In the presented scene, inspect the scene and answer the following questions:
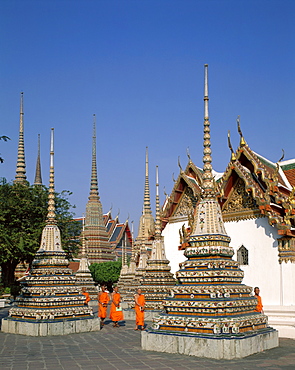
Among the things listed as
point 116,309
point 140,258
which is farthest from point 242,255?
point 140,258

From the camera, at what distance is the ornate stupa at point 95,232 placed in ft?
167

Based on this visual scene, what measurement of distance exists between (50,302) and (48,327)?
793 mm

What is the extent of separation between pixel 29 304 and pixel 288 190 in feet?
34.8

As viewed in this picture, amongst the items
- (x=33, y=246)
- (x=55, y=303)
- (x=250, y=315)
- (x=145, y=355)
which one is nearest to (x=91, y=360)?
(x=145, y=355)

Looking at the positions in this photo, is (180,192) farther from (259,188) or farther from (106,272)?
(106,272)

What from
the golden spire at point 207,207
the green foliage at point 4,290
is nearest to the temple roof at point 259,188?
the golden spire at point 207,207

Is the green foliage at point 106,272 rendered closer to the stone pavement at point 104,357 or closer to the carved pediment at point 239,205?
the carved pediment at point 239,205

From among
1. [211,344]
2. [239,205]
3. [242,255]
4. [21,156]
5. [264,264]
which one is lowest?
[211,344]

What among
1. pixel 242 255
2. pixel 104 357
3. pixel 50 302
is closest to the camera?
pixel 104 357

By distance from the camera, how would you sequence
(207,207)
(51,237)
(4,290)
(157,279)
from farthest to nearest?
1. (4,290)
2. (157,279)
3. (51,237)
4. (207,207)

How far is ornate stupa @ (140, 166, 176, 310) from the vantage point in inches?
751

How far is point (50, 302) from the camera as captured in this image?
14328 mm

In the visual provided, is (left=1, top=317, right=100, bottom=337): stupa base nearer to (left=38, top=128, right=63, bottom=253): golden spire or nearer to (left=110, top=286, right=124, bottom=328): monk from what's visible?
(left=110, top=286, right=124, bottom=328): monk

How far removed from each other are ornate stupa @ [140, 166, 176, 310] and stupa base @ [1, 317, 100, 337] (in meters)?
4.33
